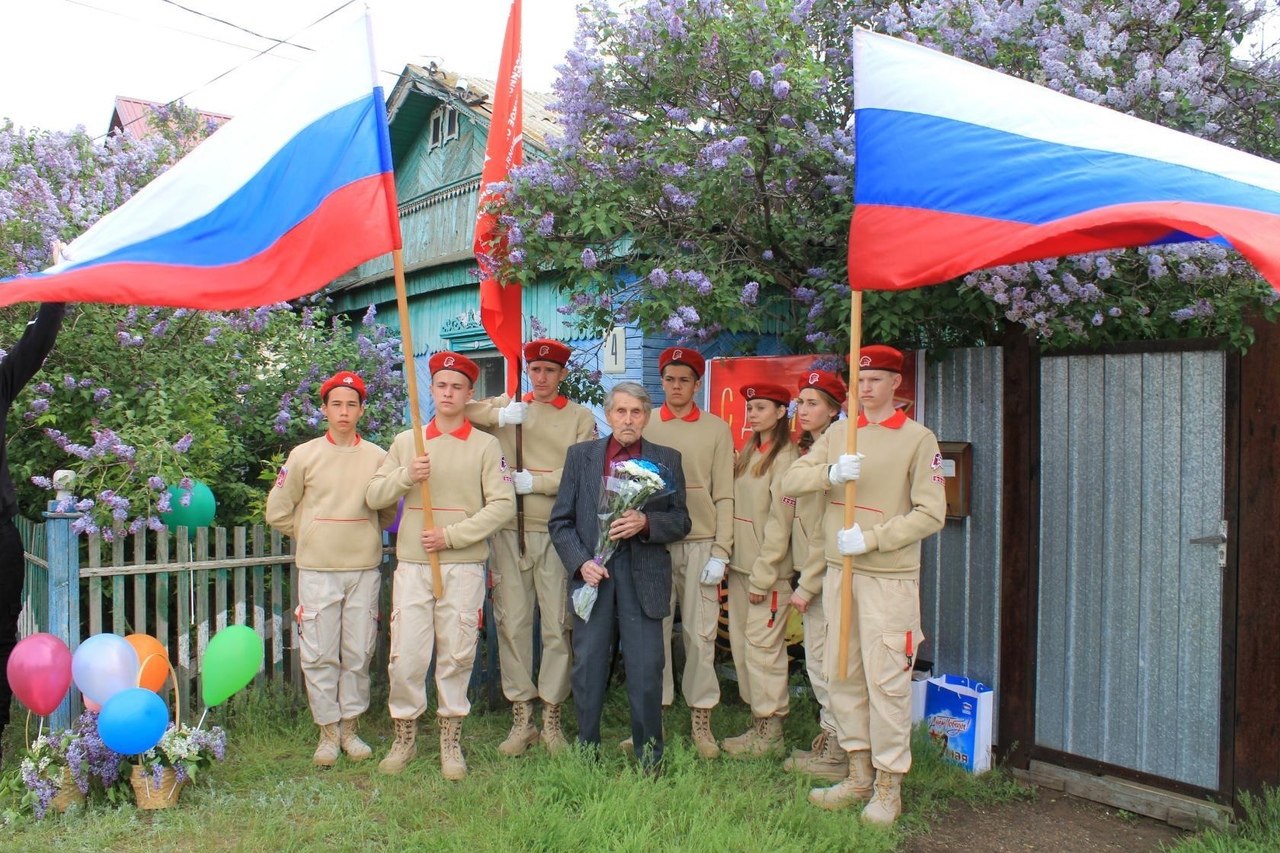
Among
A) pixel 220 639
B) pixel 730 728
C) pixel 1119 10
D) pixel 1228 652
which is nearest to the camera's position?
pixel 1228 652

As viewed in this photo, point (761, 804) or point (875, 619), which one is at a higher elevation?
point (875, 619)

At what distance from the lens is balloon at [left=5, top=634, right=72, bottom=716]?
427 cm

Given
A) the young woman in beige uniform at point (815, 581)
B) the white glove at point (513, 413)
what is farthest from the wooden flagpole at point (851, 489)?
the white glove at point (513, 413)

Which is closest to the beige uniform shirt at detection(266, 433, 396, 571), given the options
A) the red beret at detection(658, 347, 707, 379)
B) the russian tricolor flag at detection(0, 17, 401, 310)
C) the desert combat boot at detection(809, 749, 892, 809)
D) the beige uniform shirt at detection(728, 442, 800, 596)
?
the russian tricolor flag at detection(0, 17, 401, 310)

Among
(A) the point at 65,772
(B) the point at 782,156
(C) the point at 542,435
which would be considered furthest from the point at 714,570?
(A) the point at 65,772

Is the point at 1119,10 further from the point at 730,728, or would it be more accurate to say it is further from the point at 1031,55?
the point at 730,728

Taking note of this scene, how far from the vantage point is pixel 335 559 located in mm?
4918

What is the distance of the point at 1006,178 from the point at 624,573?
2.40m

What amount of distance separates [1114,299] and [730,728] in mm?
2997

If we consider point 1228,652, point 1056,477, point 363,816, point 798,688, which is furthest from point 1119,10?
point 363,816

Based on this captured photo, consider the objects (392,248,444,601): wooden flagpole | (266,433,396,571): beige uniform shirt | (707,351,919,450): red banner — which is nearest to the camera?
(392,248,444,601): wooden flagpole

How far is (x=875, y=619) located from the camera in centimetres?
434

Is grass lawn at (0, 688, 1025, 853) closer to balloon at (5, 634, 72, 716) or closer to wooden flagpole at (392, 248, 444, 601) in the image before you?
balloon at (5, 634, 72, 716)

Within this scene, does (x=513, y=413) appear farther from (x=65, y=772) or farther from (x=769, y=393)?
(x=65, y=772)
